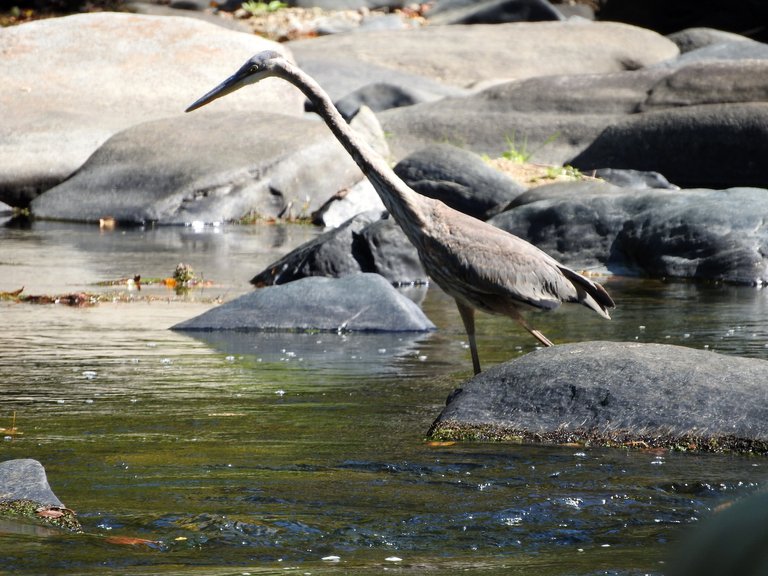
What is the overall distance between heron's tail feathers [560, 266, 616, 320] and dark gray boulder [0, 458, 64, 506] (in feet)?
10.7

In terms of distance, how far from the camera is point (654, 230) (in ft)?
40.1

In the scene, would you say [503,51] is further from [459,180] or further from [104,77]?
[459,180]

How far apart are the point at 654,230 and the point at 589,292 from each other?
5736 millimetres

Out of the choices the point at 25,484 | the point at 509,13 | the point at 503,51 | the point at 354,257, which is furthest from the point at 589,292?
the point at 509,13

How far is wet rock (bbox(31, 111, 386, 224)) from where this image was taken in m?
16.6

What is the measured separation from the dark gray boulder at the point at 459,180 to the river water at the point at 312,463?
217 inches

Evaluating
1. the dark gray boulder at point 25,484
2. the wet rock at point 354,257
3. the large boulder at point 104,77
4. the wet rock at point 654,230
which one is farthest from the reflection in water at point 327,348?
the large boulder at point 104,77

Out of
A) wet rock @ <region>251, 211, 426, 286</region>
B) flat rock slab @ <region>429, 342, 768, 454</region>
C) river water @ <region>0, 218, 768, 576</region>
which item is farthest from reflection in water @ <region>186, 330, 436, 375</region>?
wet rock @ <region>251, 211, 426, 286</region>

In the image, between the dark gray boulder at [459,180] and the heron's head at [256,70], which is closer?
the heron's head at [256,70]

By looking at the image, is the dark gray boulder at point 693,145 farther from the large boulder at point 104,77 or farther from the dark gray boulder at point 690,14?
the dark gray boulder at point 690,14

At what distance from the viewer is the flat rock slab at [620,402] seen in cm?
527

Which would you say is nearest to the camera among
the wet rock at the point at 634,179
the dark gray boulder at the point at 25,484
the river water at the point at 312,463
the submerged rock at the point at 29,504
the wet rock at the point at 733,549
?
the wet rock at the point at 733,549

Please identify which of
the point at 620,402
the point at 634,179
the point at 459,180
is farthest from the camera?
the point at 634,179

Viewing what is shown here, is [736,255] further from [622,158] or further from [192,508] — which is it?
[192,508]
